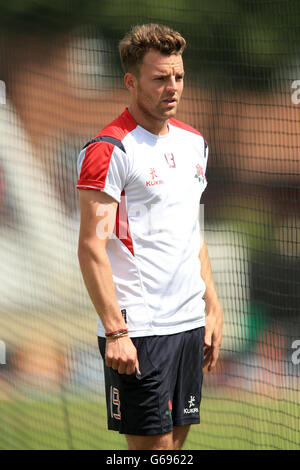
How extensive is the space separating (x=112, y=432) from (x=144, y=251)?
5.87ft

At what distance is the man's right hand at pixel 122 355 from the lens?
1.95 meters

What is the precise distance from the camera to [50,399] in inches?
144

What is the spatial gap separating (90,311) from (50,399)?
589 mm

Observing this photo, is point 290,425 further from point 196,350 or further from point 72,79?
point 72,79

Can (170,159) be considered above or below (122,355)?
above

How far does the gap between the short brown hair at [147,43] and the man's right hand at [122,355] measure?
806 mm

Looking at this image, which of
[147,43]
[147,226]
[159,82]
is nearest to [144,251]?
[147,226]

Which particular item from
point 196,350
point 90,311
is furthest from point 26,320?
point 196,350

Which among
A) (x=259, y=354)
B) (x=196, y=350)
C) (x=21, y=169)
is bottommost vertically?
(x=259, y=354)

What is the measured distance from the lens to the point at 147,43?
2.05 meters

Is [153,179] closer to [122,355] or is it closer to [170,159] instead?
[170,159]

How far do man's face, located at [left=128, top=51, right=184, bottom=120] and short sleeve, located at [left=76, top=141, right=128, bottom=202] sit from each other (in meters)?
0.20

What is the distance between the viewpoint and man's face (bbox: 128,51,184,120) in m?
2.05

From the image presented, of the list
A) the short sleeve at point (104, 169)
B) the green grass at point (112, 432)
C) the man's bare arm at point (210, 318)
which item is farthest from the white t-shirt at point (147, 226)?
the green grass at point (112, 432)
